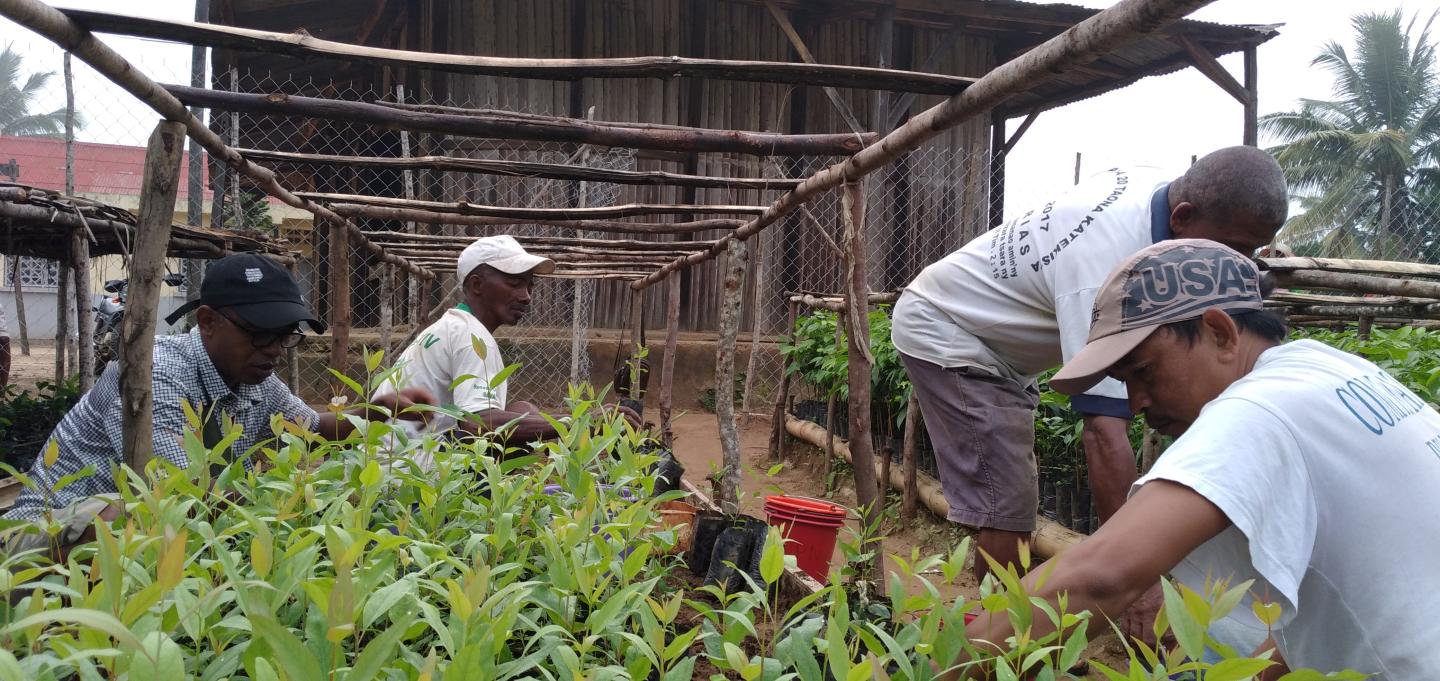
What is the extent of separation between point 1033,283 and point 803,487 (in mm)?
5372

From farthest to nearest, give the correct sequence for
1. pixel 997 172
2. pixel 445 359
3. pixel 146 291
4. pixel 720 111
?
pixel 997 172 < pixel 720 111 < pixel 445 359 < pixel 146 291

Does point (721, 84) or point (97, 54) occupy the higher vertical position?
point (721, 84)

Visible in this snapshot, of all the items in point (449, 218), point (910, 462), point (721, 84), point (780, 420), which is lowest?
point (780, 420)

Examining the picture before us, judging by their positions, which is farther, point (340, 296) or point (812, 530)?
point (340, 296)

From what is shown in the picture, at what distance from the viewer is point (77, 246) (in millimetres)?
5660

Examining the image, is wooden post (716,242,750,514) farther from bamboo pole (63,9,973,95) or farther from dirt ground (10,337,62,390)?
dirt ground (10,337,62,390)

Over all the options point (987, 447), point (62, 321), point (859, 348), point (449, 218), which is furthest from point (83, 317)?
point (987, 447)

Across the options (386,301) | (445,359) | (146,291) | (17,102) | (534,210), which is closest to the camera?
(146,291)

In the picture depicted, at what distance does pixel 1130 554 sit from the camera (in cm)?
132

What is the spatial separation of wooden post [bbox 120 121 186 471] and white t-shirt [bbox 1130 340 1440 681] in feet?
6.82

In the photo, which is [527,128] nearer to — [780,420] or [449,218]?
[449,218]

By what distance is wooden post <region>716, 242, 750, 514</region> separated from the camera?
15.7 feet

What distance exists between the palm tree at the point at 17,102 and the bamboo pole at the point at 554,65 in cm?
5104

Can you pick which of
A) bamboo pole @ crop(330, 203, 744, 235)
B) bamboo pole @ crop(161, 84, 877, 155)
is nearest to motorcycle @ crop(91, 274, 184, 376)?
bamboo pole @ crop(330, 203, 744, 235)
